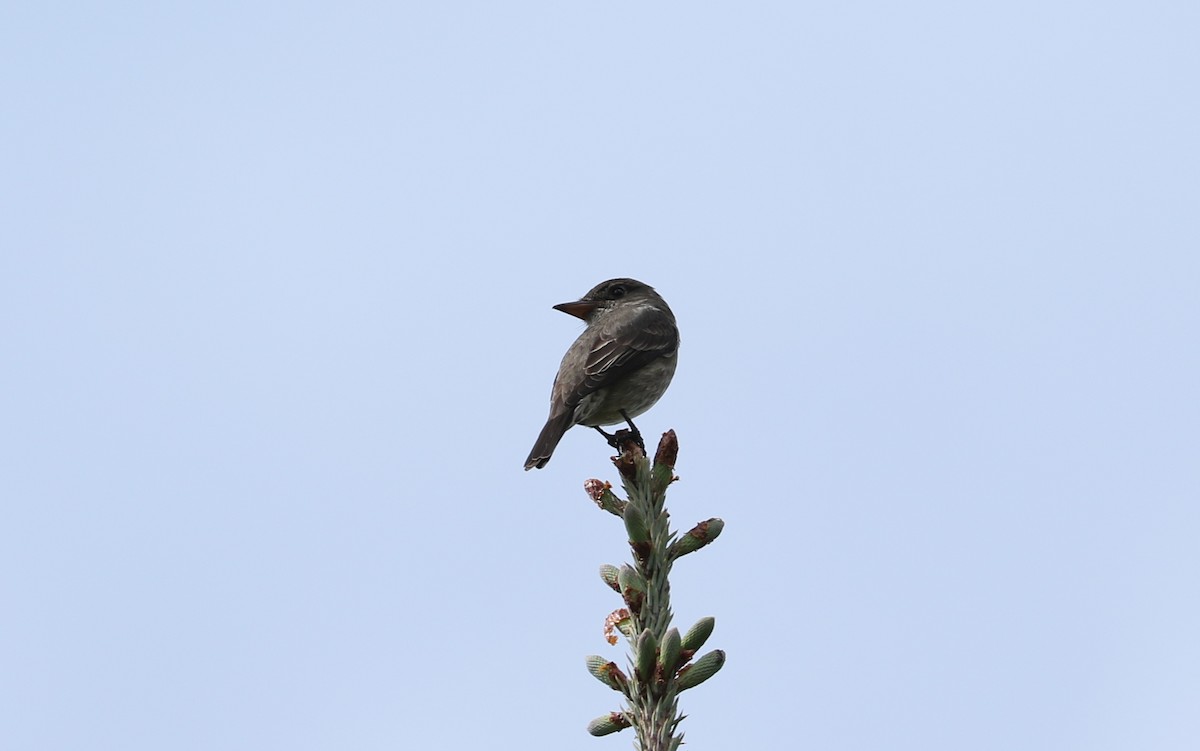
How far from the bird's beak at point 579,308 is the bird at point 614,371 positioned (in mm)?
53

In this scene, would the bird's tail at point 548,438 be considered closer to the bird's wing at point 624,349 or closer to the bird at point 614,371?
the bird at point 614,371

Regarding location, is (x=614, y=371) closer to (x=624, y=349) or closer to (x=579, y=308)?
(x=624, y=349)

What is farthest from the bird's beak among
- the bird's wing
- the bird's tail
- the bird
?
the bird's tail

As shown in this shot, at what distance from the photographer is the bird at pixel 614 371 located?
9.61 m

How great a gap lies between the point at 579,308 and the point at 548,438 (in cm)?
290

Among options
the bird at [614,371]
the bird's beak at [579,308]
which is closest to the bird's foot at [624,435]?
the bird at [614,371]

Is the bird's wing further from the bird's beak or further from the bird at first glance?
the bird's beak

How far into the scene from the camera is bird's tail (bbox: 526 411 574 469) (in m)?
8.56

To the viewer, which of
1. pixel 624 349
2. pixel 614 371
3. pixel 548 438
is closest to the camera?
pixel 548 438

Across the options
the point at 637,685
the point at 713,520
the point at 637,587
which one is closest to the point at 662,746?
the point at 637,685

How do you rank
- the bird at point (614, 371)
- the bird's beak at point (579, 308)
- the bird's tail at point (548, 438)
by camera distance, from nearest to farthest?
the bird's tail at point (548, 438) → the bird at point (614, 371) → the bird's beak at point (579, 308)

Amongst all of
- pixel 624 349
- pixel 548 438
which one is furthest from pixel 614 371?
pixel 548 438

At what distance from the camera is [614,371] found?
9.80 meters

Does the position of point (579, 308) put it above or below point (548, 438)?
above
